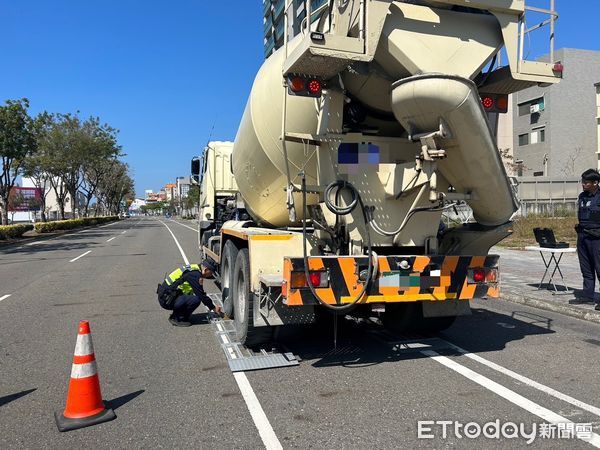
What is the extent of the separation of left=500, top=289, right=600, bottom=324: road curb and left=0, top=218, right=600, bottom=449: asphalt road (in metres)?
0.20

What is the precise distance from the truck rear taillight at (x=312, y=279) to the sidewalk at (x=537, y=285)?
15.1 ft

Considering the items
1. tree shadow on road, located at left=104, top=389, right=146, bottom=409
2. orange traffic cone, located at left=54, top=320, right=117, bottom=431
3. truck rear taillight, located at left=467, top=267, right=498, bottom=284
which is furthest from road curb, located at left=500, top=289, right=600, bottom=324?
orange traffic cone, located at left=54, top=320, right=117, bottom=431

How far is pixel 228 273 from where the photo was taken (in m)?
7.16

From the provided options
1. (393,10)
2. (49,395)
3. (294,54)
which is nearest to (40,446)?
(49,395)

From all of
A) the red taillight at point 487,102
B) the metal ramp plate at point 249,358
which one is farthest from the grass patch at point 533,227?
the metal ramp plate at point 249,358

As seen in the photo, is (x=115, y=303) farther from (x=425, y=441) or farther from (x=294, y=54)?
(x=425, y=441)

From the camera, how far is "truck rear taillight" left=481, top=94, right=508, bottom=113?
16.8 ft

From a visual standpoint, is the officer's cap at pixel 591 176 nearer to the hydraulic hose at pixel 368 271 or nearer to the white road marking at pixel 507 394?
the white road marking at pixel 507 394

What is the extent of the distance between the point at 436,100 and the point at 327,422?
2783 millimetres

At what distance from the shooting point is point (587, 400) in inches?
166

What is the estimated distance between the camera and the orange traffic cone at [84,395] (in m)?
3.87

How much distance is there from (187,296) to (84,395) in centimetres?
328

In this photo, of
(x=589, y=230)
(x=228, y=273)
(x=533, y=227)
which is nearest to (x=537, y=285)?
(x=589, y=230)

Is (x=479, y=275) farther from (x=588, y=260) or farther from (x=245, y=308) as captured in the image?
(x=588, y=260)
